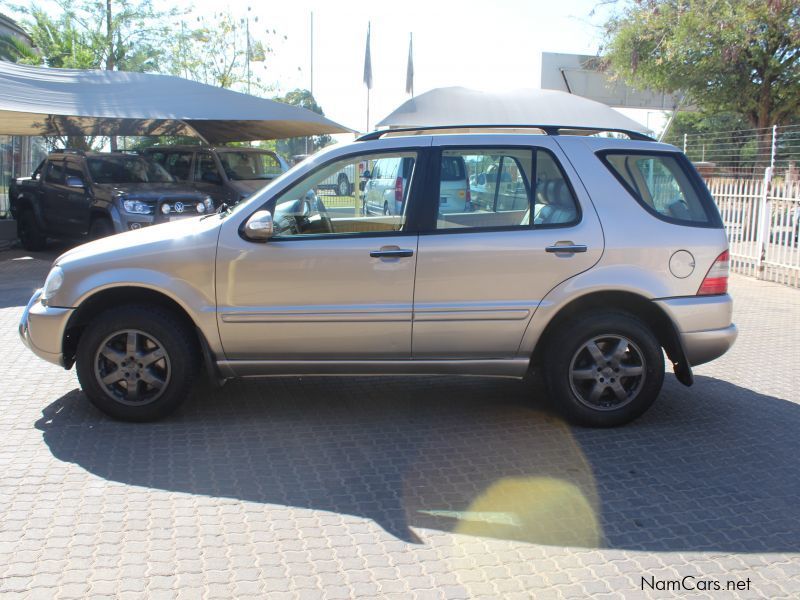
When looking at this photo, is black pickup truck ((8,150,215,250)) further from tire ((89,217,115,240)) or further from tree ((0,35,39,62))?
tree ((0,35,39,62))

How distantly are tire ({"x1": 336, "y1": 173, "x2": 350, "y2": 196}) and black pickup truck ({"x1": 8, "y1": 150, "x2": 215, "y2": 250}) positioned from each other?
7227 mm

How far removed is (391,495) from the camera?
4.20 m

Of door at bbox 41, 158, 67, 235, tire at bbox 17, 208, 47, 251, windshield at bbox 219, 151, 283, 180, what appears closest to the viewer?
door at bbox 41, 158, 67, 235

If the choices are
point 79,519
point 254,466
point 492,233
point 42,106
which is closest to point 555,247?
point 492,233

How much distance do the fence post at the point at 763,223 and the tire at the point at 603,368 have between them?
8.23 meters

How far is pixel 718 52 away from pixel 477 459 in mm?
17483

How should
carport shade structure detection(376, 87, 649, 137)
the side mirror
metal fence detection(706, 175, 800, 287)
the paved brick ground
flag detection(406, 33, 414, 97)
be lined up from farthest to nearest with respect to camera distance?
1. flag detection(406, 33, 414, 97)
2. carport shade structure detection(376, 87, 649, 137)
3. metal fence detection(706, 175, 800, 287)
4. the side mirror
5. the paved brick ground

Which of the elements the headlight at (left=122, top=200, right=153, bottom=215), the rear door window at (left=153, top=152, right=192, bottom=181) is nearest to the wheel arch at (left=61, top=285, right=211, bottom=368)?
the headlight at (left=122, top=200, right=153, bottom=215)

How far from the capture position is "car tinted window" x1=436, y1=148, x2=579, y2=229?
16.7 ft

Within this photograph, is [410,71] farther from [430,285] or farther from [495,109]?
[430,285]

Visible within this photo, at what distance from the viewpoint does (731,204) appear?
Answer: 522 inches

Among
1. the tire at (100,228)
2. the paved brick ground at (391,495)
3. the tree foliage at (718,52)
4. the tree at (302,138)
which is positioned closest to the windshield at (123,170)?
the tire at (100,228)

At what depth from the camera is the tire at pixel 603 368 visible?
5.09 meters

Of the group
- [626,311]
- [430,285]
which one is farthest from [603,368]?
[430,285]
